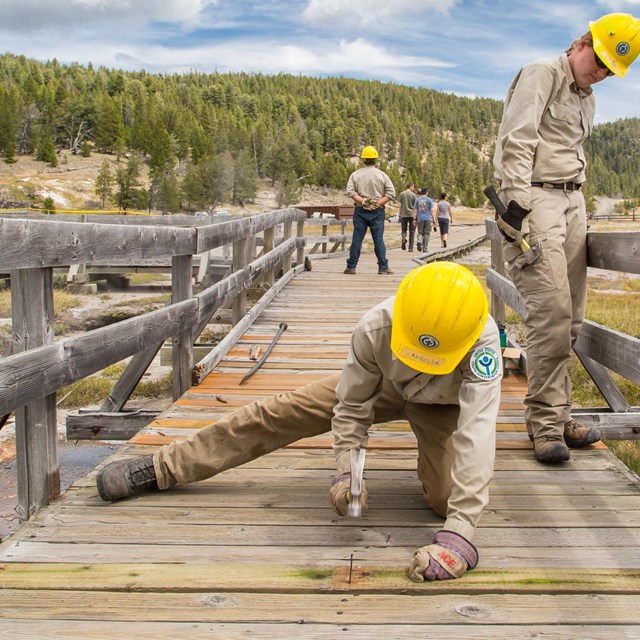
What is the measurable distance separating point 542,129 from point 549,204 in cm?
38

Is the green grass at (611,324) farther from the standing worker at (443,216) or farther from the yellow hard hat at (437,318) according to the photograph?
the yellow hard hat at (437,318)

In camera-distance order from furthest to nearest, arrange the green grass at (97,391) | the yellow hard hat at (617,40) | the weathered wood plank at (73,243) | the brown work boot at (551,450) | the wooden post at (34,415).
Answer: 1. the green grass at (97,391)
2. the brown work boot at (551,450)
3. the yellow hard hat at (617,40)
4. the wooden post at (34,415)
5. the weathered wood plank at (73,243)

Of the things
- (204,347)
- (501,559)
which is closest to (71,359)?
(501,559)

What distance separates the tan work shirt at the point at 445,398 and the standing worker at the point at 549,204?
1038 millimetres

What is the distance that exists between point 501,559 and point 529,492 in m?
0.73

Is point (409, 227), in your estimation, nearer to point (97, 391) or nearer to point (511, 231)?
point (97, 391)

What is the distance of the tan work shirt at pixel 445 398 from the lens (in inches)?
101

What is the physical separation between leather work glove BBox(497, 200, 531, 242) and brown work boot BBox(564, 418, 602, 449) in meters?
1.00

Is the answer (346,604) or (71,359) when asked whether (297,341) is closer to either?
(71,359)

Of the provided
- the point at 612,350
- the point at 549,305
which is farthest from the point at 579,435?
the point at 549,305

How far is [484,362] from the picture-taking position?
2.61 metres

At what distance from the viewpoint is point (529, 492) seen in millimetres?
3295

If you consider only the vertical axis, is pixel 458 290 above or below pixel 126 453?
above

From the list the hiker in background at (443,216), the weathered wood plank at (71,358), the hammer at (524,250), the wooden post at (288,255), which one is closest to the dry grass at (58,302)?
the wooden post at (288,255)
